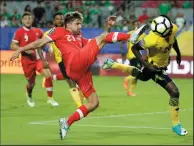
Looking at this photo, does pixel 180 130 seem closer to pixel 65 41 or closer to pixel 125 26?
pixel 65 41

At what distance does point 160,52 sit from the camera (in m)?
15.1

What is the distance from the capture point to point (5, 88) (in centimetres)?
2839

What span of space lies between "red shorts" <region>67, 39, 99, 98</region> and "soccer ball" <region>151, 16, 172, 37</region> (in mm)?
1332

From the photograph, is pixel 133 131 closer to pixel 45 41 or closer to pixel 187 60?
pixel 45 41

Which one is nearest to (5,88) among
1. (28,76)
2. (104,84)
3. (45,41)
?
(104,84)

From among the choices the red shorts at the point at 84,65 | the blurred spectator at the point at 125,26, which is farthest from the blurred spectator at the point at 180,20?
the red shorts at the point at 84,65

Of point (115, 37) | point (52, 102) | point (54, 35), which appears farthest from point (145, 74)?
point (52, 102)

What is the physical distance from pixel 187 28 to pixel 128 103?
1454 centimetres

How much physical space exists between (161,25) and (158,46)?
0.71 m

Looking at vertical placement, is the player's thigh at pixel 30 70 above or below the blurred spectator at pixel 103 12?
above

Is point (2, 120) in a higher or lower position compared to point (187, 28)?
higher

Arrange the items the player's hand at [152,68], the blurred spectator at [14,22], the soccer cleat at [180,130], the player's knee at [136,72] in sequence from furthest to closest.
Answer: the blurred spectator at [14,22], the player's knee at [136,72], the soccer cleat at [180,130], the player's hand at [152,68]

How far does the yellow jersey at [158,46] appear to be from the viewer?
48.1 feet

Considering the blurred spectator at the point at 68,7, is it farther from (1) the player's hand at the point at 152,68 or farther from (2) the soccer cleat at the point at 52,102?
(1) the player's hand at the point at 152,68
